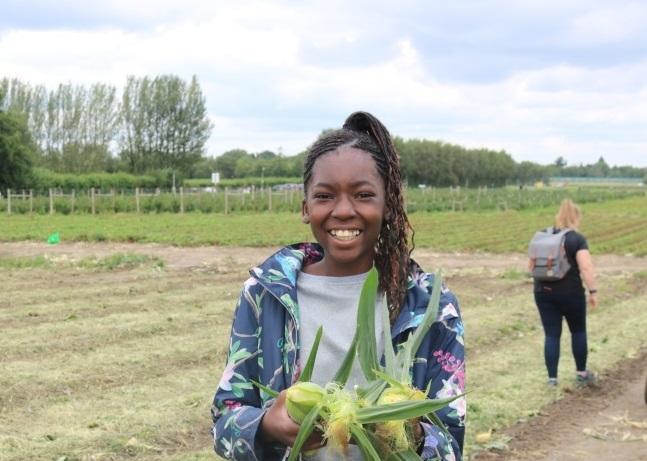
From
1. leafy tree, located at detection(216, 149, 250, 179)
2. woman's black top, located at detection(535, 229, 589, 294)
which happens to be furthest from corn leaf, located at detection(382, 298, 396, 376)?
leafy tree, located at detection(216, 149, 250, 179)

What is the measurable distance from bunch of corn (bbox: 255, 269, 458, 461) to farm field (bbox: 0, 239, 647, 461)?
4.15 meters

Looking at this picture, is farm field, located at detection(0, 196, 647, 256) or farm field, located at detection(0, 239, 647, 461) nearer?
farm field, located at detection(0, 239, 647, 461)

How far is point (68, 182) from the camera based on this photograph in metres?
59.6

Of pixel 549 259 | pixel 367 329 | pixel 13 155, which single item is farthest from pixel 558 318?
pixel 13 155

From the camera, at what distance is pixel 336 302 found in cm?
217

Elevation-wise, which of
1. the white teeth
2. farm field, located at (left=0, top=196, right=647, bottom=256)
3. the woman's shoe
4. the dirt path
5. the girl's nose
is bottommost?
the dirt path

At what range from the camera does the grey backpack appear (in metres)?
7.73

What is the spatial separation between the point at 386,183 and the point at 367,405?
2.27ft

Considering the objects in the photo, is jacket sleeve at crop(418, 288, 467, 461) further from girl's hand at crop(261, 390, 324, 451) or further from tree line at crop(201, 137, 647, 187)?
tree line at crop(201, 137, 647, 187)

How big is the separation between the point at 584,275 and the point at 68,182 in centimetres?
5607

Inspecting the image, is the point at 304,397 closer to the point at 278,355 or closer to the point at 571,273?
the point at 278,355

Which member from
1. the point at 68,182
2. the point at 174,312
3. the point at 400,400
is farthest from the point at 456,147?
the point at 400,400

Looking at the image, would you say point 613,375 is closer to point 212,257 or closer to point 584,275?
point 584,275

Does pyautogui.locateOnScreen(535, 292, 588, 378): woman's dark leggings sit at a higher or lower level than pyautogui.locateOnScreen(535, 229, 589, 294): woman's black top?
lower
